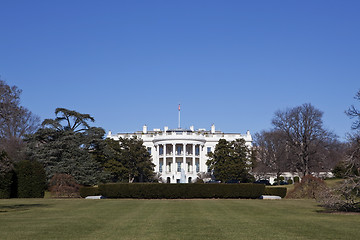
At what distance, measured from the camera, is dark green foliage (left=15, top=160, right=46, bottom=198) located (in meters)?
45.4

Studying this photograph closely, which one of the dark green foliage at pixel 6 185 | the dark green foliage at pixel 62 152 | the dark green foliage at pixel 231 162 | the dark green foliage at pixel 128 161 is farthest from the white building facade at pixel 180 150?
the dark green foliage at pixel 6 185

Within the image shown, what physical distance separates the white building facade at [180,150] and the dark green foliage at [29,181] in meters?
45.7

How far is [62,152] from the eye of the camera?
179 ft

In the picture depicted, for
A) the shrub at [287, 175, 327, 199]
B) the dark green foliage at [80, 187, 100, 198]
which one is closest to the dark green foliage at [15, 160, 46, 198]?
the dark green foliage at [80, 187, 100, 198]

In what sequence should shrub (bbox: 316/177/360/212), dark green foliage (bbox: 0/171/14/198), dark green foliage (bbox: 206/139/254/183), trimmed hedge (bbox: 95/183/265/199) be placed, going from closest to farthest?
shrub (bbox: 316/177/360/212), trimmed hedge (bbox: 95/183/265/199), dark green foliage (bbox: 0/171/14/198), dark green foliage (bbox: 206/139/254/183)

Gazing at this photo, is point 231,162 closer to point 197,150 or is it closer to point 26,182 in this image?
point 197,150

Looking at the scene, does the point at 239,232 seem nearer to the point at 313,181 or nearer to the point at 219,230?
the point at 219,230

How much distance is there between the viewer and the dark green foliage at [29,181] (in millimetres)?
45406

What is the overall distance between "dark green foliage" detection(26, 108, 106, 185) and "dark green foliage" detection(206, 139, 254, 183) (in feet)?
87.4

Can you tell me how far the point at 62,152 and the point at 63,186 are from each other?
326 inches

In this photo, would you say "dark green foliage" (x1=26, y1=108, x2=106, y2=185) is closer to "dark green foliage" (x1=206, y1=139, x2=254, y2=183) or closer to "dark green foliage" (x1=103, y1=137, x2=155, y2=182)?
"dark green foliage" (x1=103, y1=137, x2=155, y2=182)

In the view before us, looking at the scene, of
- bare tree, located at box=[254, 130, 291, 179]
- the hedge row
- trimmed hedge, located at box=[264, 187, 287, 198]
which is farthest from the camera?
bare tree, located at box=[254, 130, 291, 179]

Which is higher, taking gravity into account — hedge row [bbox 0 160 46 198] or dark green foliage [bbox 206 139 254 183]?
dark green foliage [bbox 206 139 254 183]

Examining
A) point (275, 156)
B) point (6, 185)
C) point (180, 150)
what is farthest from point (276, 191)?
point (180, 150)
